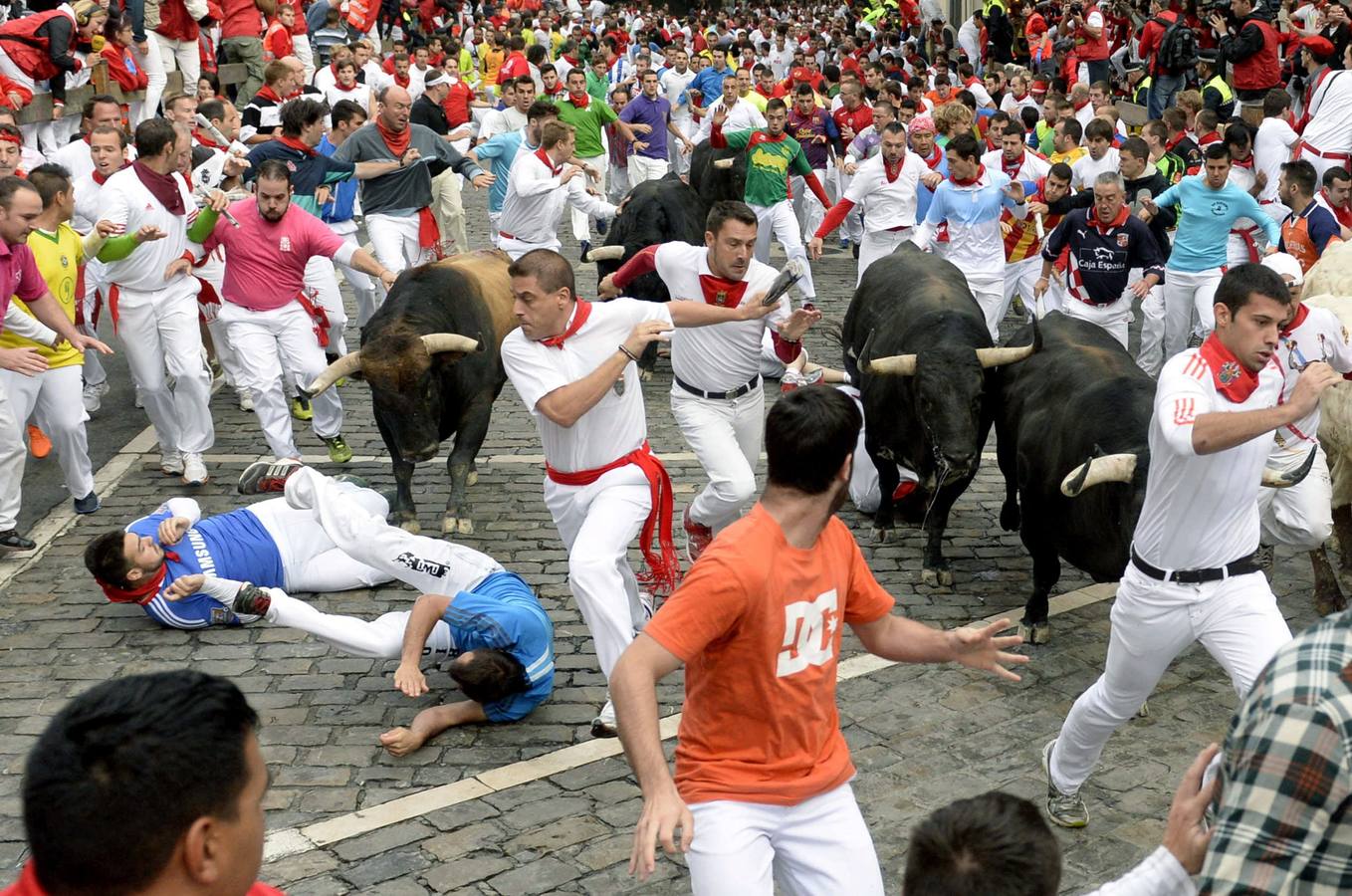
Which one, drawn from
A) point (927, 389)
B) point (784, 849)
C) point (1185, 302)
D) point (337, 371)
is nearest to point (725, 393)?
point (927, 389)

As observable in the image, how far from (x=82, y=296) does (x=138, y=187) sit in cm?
119

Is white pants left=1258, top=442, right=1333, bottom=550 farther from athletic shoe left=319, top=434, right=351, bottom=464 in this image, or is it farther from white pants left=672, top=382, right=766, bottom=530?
athletic shoe left=319, top=434, right=351, bottom=464

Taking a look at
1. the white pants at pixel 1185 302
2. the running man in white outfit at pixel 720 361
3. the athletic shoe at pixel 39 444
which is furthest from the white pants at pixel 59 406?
the white pants at pixel 1185 302

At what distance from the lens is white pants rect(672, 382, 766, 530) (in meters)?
Answer: 8.16

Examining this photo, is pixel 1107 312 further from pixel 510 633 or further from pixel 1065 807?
pixel 510 633

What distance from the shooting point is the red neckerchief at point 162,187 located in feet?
34.0

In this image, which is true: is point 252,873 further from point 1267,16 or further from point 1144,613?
point 1267,16

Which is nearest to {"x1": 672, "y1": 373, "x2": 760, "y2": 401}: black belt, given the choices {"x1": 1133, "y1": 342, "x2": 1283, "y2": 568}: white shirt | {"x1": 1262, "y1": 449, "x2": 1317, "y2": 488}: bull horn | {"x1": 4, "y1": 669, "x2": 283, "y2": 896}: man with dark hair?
{"x1": 1262, "y1": 449, "x2": 1317, "y2": 488}: bull horn

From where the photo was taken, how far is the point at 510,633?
6.93 m

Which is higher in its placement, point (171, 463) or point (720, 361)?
point (720, 361)

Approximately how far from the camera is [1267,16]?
21.0 metres

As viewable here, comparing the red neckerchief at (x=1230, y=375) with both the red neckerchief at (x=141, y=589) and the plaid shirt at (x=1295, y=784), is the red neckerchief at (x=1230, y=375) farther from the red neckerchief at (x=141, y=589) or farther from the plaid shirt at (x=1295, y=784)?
the red neckerchief at (x=141, y=589)

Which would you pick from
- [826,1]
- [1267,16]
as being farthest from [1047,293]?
[826,1]

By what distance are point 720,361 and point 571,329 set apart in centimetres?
146
